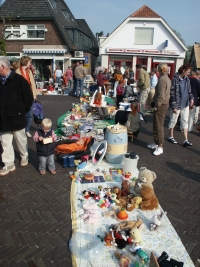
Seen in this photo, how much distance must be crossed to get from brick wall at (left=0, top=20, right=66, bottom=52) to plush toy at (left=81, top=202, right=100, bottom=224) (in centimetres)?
2273

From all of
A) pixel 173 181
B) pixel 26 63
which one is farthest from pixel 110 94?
pixel 173 181

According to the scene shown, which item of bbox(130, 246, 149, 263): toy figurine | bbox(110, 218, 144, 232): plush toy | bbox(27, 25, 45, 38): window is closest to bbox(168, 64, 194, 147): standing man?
bbox(110, 218, 144, 232): plush toy

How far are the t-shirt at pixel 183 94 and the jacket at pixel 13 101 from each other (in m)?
3.65

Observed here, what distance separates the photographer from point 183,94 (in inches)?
240

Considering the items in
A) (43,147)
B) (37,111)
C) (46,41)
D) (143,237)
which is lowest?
(143,237)

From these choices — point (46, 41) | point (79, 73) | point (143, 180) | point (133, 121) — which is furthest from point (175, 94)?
point (46, 41)

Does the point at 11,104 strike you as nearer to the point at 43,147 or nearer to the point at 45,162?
the point at 43,147

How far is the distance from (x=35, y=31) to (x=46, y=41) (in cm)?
149

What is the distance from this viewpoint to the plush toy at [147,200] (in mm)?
3625

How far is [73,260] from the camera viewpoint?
2.76 metres

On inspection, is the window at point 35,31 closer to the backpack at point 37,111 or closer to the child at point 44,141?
the backpack at point 37,111

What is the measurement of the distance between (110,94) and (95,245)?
13644 mm

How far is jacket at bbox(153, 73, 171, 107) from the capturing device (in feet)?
17.8

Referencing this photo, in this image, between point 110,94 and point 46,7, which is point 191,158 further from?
point 46,7
